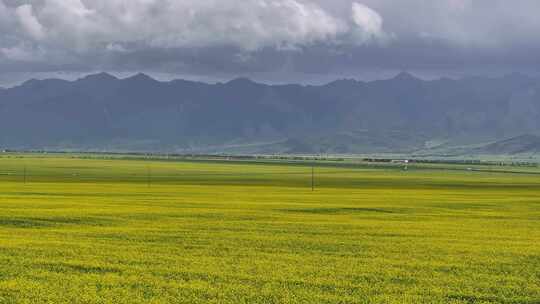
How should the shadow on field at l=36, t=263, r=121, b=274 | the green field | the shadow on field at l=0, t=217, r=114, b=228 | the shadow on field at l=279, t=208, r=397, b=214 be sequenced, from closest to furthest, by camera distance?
the green field, the shadow on field at l=36, t=263, r=121, b=274, the shadow on field at l=0, t=217, r=114, b=228, the shadow on field at l=279, t=208, r=397, b=214

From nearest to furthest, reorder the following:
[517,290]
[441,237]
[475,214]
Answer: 1. [517,290]
2. [441,237]
3. [475,214]

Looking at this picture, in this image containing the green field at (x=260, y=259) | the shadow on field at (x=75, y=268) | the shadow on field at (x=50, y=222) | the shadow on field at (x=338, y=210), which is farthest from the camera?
the shadow on field at (x=338, y=210)

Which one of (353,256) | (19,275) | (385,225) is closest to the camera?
(19,275)

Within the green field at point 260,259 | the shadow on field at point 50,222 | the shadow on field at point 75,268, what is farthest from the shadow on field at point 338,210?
the shadow on field at point 75,268

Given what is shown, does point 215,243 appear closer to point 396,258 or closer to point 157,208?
point 396,258

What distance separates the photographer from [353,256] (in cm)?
3000

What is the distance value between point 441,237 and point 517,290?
589 inches

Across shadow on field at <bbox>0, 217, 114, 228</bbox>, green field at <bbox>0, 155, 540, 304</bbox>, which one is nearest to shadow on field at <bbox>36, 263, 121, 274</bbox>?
green field at <bbox>0, 155, 540, 304</bbox>

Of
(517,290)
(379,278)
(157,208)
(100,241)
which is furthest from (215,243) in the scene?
(157,208)

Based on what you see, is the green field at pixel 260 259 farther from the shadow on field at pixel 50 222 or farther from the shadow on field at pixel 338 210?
the shadow on field at pixel 338 210

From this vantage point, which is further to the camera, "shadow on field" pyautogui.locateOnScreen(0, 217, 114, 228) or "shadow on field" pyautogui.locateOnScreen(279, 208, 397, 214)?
"shadow on field" pyautogui.locateOnScreen(279, 208, 397, 214)

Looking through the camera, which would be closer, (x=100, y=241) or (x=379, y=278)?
(x=379, y=278)

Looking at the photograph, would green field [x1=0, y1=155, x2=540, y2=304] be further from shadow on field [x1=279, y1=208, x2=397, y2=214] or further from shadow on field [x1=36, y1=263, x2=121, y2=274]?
shadow on field [x1=279, y1=208, x2=397, y2=214]

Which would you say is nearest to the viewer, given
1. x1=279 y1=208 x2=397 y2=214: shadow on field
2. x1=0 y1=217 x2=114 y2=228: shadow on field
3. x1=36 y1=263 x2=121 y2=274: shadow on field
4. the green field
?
the green field
